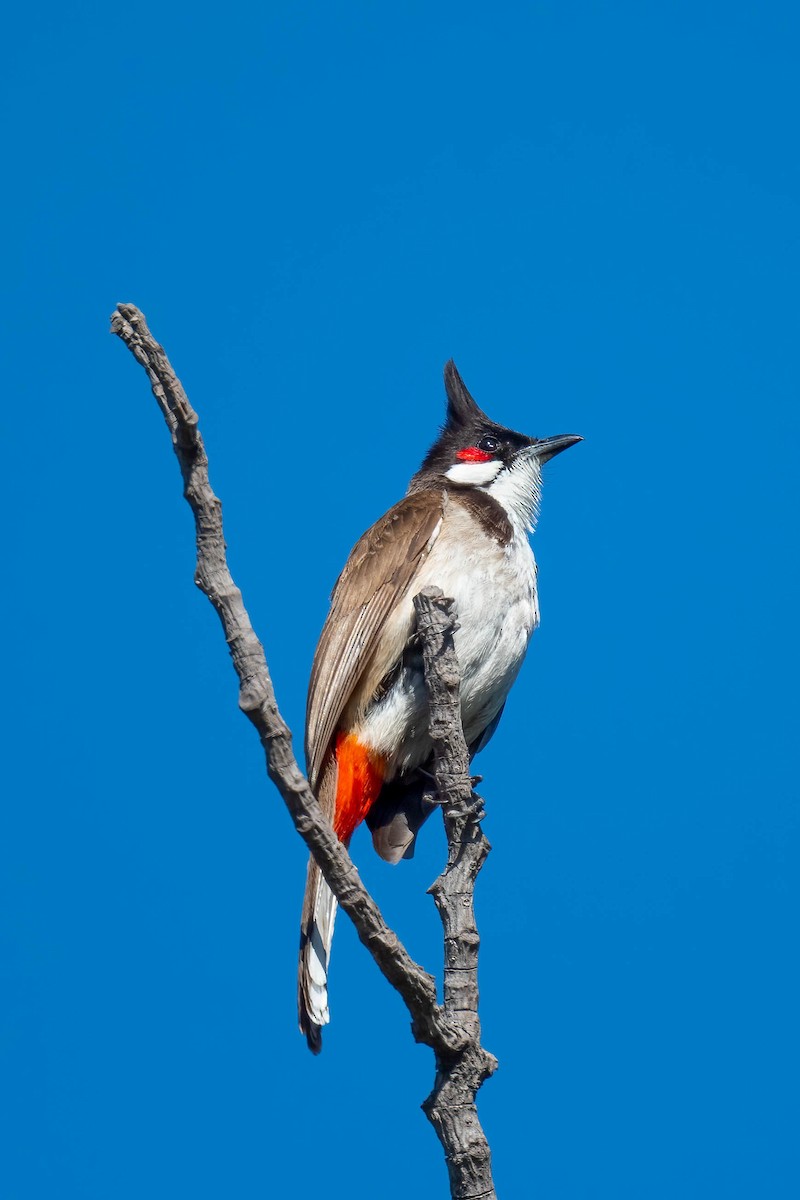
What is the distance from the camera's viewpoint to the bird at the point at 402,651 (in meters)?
4.21

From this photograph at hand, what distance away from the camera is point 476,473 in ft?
16.6

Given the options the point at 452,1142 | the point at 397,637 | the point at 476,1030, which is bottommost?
the point at 452,1142

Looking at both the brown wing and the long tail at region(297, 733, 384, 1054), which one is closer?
the long tail at region(297, 733, 384, 1054)

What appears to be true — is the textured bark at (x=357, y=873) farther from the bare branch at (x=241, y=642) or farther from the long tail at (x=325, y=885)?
the long tail at (x=325, y=885)

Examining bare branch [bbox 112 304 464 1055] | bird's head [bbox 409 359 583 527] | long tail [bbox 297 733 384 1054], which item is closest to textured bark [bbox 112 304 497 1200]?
bare branch [bbox 112 304 464 1055]

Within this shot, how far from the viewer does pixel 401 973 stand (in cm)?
281

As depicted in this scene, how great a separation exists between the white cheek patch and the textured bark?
5.77 ft

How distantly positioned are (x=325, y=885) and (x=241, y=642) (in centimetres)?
145

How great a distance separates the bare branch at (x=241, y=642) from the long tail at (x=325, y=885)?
0.94m

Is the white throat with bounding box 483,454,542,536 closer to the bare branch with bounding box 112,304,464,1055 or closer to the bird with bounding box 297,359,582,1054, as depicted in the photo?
the bird with bounding box 297,359,582,1054

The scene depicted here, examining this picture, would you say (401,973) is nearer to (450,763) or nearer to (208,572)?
(450,763)

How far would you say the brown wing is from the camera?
420 cm

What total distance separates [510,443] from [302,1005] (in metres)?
2.50

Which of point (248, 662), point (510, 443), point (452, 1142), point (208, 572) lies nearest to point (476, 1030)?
point (452, 1142)
